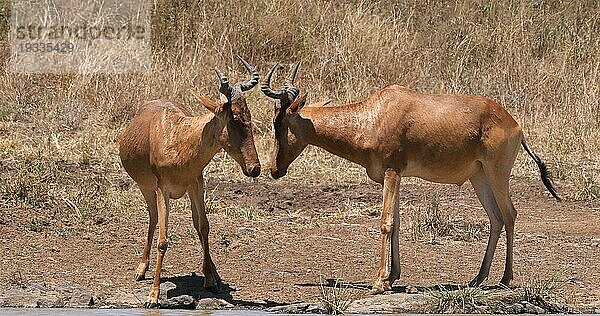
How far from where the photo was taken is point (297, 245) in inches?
425

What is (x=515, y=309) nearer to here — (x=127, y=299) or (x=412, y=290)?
(x=412, y=290)

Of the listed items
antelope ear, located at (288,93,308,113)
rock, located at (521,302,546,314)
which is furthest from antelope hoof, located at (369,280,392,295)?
antelope ear, located at (288,93,308,113)

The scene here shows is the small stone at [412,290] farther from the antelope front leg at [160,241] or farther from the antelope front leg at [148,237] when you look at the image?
the antelope front leg at [148,237]

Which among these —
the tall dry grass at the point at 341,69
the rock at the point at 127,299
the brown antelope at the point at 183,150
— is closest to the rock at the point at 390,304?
the brown antelope at the point at 183,150

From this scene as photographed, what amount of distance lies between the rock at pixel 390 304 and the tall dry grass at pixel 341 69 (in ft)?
15.7

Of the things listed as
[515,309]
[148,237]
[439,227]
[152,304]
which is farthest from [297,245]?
[515,309]

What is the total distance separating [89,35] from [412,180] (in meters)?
5.95

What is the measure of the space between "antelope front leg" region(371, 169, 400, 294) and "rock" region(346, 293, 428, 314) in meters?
0.34

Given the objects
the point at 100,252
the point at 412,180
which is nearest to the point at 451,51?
the point at 412,180

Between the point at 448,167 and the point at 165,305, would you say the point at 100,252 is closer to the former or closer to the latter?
the point at 165,305

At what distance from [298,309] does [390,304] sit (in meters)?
0.65

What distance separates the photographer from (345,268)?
33.1ft

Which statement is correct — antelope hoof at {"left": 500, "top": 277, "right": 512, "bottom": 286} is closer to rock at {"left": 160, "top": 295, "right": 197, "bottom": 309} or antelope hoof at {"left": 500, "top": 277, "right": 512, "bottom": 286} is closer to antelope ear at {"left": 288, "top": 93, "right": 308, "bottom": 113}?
antelope ear at {"left": 288, "top": 93, "right": 308, "bottom": 113}

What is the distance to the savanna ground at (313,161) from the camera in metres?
10.2
